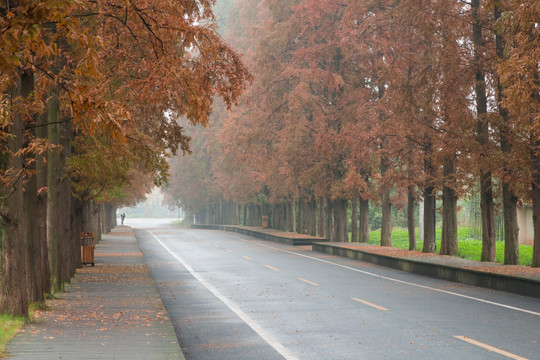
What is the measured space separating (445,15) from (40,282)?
19.4m

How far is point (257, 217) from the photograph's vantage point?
285ft

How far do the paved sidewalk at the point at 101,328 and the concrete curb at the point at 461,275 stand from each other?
377 inches

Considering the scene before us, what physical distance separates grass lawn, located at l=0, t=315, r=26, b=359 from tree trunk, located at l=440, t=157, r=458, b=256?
889 inches

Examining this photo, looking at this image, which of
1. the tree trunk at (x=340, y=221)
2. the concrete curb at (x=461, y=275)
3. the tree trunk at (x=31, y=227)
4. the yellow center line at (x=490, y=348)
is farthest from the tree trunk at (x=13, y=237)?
the tree trunk at (x=340, y=221)

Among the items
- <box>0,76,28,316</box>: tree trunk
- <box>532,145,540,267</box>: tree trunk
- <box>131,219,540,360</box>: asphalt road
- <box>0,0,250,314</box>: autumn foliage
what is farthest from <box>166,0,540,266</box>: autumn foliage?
<box>0,76,28,316</box>: tree trunk

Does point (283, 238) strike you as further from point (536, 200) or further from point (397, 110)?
point (536, 200)

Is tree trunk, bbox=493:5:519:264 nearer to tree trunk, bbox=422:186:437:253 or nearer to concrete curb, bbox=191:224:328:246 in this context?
tree trunk, bbox=422:186:437:253

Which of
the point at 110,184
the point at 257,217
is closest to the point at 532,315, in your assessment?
the point at 110,184

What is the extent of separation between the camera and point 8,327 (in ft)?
37.7

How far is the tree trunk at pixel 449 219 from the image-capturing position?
32.0m

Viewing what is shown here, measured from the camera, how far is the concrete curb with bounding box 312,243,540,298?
782 inches

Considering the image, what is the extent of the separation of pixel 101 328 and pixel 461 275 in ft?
48.5

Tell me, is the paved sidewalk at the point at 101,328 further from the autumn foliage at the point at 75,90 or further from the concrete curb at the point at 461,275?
the concrete curb at the point at 461,275

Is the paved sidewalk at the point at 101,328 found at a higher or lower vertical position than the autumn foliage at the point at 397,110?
lower
